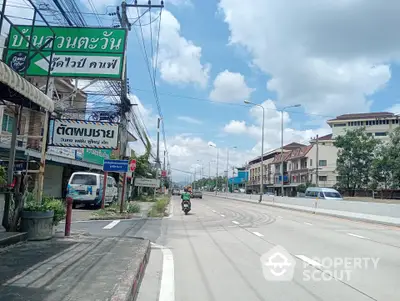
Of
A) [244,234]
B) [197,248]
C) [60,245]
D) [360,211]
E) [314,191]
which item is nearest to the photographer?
[60,245]

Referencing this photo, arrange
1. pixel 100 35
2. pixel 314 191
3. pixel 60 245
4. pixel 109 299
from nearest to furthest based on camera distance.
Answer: pixel 109 299 < pixel 60 245 < pixel 100 35 < pixel 314 191

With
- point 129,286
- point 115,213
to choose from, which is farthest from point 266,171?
point 129,286

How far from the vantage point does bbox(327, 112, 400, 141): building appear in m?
87.0

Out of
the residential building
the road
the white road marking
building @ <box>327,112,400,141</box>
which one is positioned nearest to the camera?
the white road marking

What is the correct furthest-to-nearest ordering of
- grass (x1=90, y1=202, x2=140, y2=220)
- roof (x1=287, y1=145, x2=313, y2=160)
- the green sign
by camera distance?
roof (x1=287, y1=145, x2=313, y2=160)
the green sign
grass (x1=90, y1=202, x2=140, y2=220)

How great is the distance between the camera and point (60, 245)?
8.88 metres

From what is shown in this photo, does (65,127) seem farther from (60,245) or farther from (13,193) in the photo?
(60,245)

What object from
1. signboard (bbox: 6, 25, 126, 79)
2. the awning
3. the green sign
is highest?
signboard (bbox: 6, 25, 126, 79)

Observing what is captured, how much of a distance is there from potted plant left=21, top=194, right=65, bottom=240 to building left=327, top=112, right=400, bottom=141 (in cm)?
8380

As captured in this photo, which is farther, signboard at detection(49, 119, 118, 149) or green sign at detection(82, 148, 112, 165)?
green sign at detection(82, 148, 112, 165)

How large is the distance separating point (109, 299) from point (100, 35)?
12658 millimetres

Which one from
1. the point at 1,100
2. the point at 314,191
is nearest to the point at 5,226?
the point at 1,100

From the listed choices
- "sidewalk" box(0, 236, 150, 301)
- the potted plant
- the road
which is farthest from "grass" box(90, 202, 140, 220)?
"sidewalk" box(0, 236, 150, 301)

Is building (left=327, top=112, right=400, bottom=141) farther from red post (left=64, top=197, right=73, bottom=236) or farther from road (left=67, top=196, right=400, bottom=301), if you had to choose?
red post (left=64, top=197, right=73, bottom=236)
